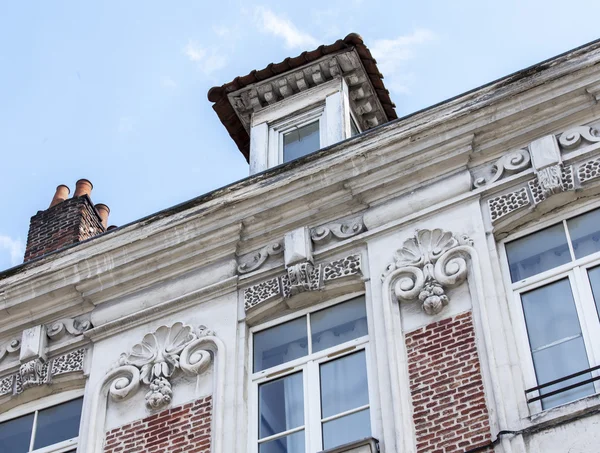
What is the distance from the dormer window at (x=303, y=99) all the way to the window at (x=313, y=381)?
389 cm

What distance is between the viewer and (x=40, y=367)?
1380 cm

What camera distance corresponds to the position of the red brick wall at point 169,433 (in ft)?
39.7

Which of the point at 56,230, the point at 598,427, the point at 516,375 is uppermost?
the point at 56,230

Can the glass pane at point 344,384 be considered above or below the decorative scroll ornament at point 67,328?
below

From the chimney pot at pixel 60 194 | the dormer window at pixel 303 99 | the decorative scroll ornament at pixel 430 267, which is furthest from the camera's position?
the chimney pot at pixel 60 194

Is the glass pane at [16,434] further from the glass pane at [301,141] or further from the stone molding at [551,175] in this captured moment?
the stone molding at [551,175]

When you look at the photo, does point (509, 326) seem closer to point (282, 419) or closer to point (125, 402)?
point (282, 419)

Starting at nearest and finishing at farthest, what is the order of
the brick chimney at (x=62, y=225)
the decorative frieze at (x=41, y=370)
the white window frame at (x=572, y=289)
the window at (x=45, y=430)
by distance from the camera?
the white window frame at (x=572, y=289) → the window at (x=45, y=430) → the decorative frieze at (x=41, y=370) → the brick chimney at (x=62, y=225)

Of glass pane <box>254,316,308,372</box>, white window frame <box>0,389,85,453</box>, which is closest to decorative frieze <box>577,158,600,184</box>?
glass pane <box>254,316,308,372</box>

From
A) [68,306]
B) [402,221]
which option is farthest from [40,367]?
[402,221]

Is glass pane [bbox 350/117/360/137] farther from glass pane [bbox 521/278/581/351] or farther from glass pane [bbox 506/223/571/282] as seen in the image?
glass pane [bbox 521/278/581/351]

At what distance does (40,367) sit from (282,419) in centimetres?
312

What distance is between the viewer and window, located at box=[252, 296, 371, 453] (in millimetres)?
11742

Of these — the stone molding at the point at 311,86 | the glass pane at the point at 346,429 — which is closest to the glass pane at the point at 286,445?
the glass pane at the point at 346,429
